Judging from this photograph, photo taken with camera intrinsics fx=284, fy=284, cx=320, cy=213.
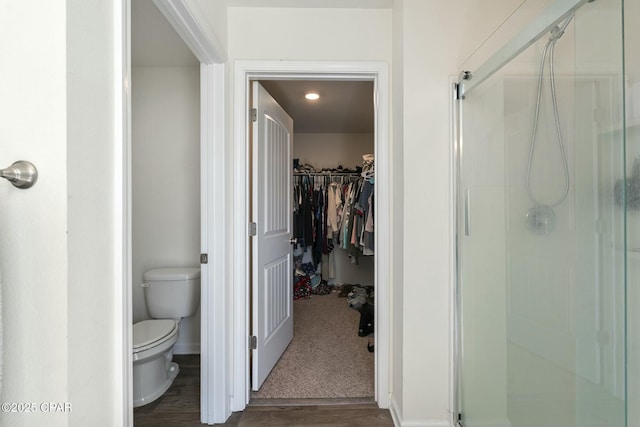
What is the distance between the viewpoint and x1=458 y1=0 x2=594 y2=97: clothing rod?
956 mm

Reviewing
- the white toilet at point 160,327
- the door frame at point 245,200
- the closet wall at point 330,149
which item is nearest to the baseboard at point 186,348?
the white toilet at point 160,327

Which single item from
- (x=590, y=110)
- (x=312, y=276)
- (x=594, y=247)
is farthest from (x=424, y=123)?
(x=312, y=276)

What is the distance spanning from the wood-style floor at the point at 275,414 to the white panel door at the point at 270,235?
0.21 metres

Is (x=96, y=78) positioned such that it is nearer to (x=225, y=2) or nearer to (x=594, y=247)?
(x=225, y=2)

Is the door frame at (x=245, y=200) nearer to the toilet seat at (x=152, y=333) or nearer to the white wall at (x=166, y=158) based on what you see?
the toilet seat at (x=152, y=333)

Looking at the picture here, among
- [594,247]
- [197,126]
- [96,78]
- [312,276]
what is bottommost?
[312,276]

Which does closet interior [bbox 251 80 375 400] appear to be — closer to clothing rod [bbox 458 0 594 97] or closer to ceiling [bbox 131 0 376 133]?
ceiling [bbox 131 0 376 133]

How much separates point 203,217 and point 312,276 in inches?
102

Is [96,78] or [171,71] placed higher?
[171,71]

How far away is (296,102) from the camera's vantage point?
3.01 meters

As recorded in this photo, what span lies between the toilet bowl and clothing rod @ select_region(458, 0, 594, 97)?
86.4 inches

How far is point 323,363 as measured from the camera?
2135mm

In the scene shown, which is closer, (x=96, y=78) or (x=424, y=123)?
(x=96, y=78)

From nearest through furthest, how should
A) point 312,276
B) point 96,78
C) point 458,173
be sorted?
1. point 96,78
2. point 458,173
3. point 312,276
